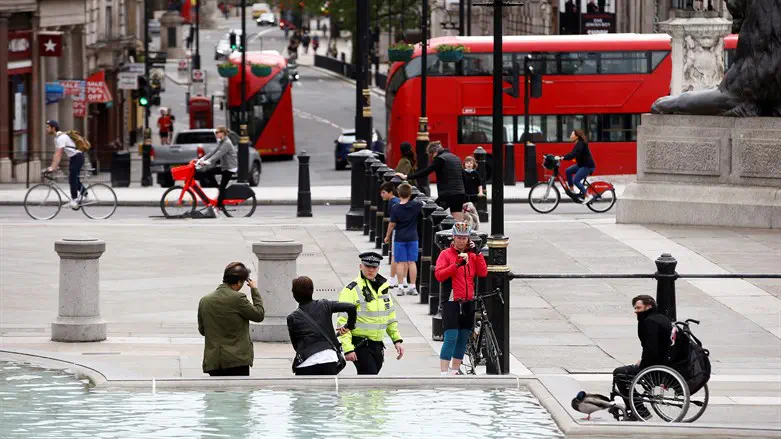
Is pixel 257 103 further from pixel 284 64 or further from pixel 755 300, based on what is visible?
pixel 755 300

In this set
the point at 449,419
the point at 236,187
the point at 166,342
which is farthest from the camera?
the point at 236,187

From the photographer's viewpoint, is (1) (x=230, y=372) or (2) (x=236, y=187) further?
(2) (x=236, y=187)

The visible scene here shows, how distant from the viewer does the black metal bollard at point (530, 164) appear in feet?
135

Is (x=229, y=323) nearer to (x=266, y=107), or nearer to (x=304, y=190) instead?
(x=304, y=190)

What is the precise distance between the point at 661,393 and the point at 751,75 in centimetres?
1359

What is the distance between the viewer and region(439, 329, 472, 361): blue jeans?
1508cm

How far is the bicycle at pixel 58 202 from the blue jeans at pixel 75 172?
15 cm

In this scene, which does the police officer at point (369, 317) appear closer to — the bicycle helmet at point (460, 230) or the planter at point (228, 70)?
the bicycle helmet at point (460, 230)

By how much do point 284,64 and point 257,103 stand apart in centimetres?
267

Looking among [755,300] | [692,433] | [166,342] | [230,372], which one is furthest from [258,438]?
[755,300]

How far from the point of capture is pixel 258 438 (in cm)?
1145

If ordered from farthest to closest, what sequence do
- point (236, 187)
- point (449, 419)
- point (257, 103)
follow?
1. point (257, 103)
2. point (236, 187)
3. point (449, 419)

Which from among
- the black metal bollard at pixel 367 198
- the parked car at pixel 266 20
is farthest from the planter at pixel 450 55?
the parked car at pixel 266 20

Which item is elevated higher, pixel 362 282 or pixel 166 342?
pixel 362 282
